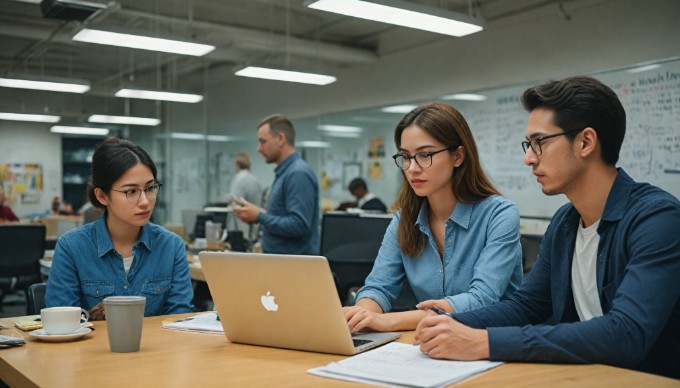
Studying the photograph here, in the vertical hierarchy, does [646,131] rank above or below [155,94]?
below

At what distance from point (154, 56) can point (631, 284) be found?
9.42 metres

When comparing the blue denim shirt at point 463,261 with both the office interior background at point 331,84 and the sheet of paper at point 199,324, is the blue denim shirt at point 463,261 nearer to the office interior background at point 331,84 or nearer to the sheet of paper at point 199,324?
the sheet of paper at point 199,324

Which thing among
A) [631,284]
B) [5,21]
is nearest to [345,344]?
[631,284]

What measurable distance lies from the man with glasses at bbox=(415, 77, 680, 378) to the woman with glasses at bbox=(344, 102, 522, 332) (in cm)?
22

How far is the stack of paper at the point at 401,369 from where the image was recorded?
1212mm

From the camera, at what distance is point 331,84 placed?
9266 millimetres

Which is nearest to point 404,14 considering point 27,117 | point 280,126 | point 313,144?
point 280,126

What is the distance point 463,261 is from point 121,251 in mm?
1131

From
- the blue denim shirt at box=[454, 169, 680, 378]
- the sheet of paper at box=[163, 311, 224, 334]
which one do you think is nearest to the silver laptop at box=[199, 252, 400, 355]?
the sheet of paper at box=[163, 311, 224, 334]

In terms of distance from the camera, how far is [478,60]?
7.14 meters

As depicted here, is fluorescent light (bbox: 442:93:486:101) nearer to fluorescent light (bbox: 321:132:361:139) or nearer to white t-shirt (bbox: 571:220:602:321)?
fluorescent light (bbox: 321:132:361:139)

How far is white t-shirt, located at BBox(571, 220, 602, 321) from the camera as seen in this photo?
165cm

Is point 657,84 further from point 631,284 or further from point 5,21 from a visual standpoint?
point 5,21

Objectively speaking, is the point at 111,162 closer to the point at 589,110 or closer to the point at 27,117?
the point at 589,110
